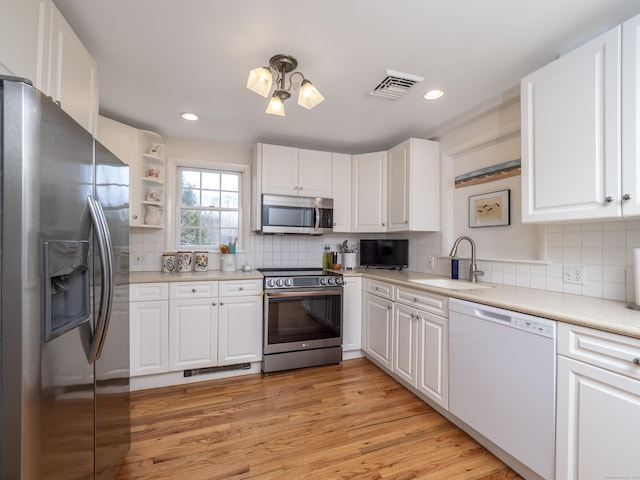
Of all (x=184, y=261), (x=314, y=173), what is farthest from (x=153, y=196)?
(x=314, y=173)

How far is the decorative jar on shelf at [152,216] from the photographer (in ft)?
9.04

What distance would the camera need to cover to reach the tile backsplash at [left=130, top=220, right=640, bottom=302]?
1.59 meters

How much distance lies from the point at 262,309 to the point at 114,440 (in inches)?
55.5

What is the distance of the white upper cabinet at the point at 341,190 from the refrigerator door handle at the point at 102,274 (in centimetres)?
240

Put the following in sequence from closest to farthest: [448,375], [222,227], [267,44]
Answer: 1. [267,44]
2. [448,375]
3. [222,227]

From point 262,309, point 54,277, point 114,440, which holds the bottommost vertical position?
point 114,440

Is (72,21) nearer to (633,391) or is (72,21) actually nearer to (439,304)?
(439,304)

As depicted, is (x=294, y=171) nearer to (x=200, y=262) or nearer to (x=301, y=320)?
(x=200, y=262)

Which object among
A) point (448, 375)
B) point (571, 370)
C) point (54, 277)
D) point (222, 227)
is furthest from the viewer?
point (222, 227)

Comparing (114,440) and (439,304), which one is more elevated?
(439,304)

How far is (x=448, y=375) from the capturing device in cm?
190

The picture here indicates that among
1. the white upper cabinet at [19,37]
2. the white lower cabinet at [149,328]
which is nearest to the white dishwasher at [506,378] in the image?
the white lower cabinet at [149,328]

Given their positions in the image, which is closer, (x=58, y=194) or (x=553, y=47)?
(x=58, y=194)

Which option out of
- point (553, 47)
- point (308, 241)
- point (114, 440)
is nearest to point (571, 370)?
point (553, 47)
